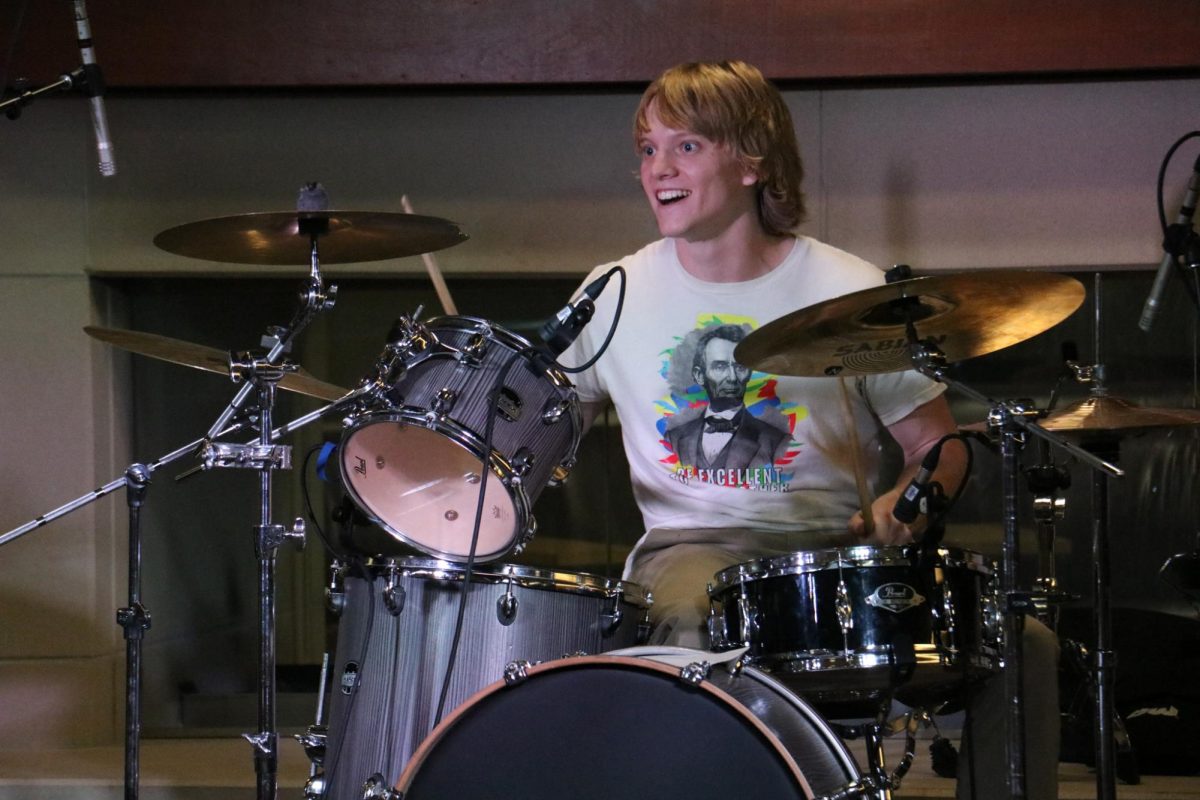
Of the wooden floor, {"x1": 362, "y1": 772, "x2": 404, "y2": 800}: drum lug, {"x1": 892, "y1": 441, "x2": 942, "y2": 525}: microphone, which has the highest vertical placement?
{"x1": 892, "y1": 441, "x2": 942, "y2": 525}: microphone

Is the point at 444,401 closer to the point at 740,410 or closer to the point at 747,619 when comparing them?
the point at 747,619

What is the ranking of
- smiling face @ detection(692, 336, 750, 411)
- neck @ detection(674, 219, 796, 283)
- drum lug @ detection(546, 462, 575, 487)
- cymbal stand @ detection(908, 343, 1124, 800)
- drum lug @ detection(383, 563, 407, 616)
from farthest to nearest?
neck @ detection(674, 219, 796, 283) → smiling face @ detection(692, 336, 750, 411) → drum lug @ detection(546, 462, 575, 487) → drum lug @ detection(383, 563, 407, 616) → cymbal stand @ detection(908, 343, 1124, 800)

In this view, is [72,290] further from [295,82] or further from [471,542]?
[471,542]

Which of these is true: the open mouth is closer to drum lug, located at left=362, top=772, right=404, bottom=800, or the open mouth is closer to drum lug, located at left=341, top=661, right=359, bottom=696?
drum lug, located at left=341, top=661, right=359, bottom=696

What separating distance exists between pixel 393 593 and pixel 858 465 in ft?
3.04

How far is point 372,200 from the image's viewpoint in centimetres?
418

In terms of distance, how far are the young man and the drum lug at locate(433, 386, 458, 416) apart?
1.88 ft

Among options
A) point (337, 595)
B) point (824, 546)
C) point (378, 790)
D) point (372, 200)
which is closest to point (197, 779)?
point (337, 595)

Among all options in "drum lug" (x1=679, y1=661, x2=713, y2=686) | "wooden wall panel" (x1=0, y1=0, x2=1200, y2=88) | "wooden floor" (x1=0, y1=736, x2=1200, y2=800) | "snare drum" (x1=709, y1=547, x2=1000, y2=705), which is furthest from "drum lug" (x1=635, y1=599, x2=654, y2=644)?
"wooden wall panel" (x1=0, y1=0, x2=1200, y2=88)

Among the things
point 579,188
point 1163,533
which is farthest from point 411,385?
point 1163,533

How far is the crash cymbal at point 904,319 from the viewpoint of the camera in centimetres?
222

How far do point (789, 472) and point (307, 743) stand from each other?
1.08 meters

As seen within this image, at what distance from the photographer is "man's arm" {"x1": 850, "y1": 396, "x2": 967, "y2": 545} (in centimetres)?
254

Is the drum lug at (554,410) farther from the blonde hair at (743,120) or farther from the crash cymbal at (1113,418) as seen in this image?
the crash cymbal at (1113,418)
